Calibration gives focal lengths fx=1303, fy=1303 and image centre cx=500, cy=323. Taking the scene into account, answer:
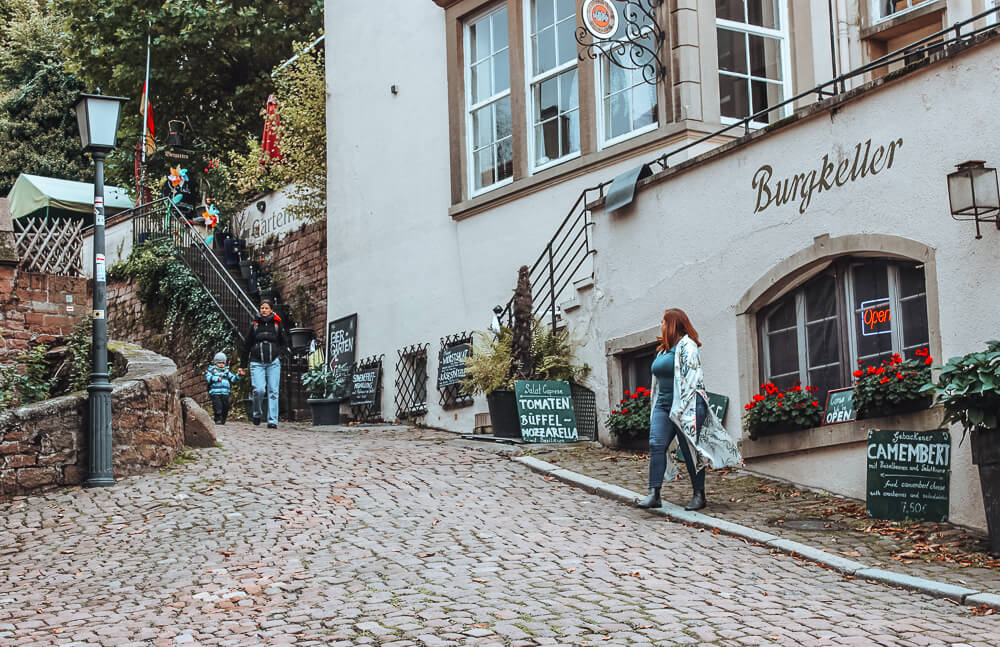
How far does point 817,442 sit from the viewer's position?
36.9ft

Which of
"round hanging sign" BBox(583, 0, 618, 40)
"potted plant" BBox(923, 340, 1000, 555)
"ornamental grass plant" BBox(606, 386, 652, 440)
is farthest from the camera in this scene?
"round hanging sign" BBox(583, 0, 618, 40)

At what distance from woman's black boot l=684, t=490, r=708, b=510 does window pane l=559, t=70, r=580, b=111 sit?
699cm

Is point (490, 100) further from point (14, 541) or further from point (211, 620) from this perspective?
point (211, 620)

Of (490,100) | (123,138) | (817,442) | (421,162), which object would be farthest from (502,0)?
(123,138)

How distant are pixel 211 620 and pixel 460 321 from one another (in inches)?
409

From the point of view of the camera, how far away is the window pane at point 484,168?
58.2 feet

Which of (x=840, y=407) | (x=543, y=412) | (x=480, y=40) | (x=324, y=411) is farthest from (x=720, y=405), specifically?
(x=324, y=411)

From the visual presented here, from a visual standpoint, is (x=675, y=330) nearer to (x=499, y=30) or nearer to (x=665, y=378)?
(x=665, y=378)

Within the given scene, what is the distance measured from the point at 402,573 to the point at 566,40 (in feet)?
32.0

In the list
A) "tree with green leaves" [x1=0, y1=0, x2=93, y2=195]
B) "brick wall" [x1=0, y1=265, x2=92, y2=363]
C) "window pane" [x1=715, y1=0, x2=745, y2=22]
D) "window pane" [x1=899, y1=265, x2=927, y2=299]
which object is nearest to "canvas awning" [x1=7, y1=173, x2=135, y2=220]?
"tree with green leaves" [x1=0, y1=0, x2=93, y2=195]

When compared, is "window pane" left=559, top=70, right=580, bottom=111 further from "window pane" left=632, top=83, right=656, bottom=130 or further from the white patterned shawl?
the white patterned shawl

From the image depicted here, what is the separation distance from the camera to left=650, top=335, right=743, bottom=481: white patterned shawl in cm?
1041

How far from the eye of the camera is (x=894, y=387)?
10.3m

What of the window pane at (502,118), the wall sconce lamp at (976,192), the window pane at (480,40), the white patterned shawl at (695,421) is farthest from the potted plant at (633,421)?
the window pane at (480,40)
